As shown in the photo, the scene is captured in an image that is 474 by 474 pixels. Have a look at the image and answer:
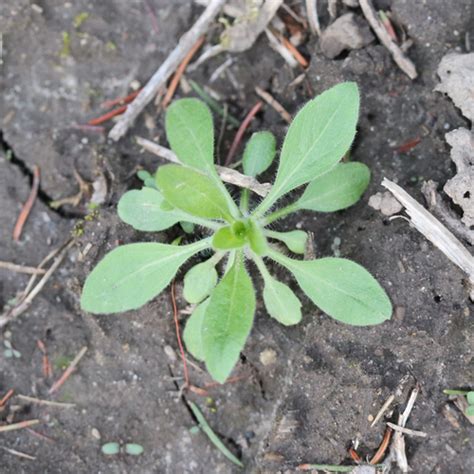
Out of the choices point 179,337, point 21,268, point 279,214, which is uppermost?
point 279,214

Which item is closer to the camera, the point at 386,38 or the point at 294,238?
the point at 294,238

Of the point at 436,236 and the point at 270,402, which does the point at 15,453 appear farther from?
the point at 436,236

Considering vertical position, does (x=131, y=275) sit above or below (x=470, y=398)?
above

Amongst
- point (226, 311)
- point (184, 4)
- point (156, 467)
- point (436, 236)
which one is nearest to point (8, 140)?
point (184, 4)

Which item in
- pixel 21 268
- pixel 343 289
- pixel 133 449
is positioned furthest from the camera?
pixel 21 268

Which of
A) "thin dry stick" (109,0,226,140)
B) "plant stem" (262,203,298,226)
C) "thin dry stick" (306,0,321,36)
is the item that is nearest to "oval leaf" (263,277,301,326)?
"plant stem" (262,203,298,226)

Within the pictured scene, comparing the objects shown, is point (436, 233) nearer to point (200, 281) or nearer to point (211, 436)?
point (200, 281)

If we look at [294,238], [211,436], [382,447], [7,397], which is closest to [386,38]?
[294,238]

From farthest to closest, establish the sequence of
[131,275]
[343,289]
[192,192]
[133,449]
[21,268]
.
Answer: [21,268] → [133,449] → [131,275] → [343,289] → [192,192]

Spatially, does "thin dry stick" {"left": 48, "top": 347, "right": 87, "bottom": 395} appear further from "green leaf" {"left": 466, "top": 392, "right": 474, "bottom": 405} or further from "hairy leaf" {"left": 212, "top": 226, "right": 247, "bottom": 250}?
"green leaf" {"left": 466, "top": 392, "right": 474, "bottom": 405}
